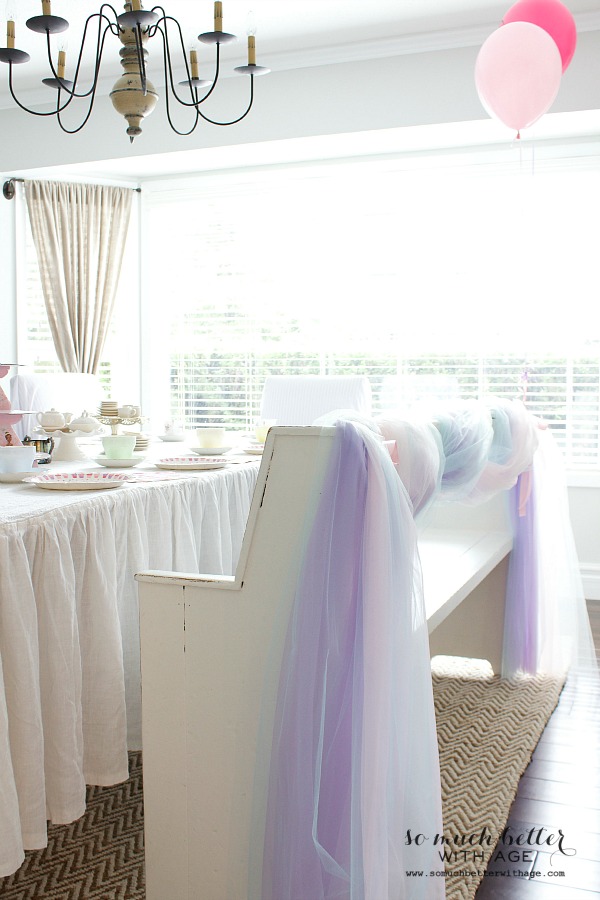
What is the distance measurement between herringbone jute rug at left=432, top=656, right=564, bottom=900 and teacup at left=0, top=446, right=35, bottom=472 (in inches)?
47.7

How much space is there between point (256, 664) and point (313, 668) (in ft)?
0.46

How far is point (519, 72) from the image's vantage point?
2.93 m

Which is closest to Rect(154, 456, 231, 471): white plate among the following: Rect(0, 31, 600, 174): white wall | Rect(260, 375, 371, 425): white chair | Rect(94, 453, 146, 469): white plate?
Rect(94, 453, 146, 469): white plate

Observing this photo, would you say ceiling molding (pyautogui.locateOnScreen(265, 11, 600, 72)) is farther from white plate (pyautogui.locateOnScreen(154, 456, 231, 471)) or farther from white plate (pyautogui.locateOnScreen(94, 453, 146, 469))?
white plate (pyautogui.locateOnScreen(94, 453, 146, 469))

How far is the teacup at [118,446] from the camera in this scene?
220 centimetres

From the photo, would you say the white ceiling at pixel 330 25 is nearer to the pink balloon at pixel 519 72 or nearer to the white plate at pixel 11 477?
the pink balloon at pixel 519 72

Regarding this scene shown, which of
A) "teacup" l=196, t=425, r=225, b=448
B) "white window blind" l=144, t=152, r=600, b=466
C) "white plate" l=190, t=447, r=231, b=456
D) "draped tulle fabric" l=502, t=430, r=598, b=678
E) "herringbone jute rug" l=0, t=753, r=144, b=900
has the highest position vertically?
"white window blind" l=144, t=152, r=600, b=466

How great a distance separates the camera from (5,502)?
1653 millimetres

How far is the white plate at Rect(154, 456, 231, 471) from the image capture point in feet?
7.16

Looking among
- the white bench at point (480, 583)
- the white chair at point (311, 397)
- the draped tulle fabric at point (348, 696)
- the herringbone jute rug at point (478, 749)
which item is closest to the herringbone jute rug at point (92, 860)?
the draped tulle fabric at point (348, 696)

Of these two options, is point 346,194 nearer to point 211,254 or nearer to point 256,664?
point 211,254

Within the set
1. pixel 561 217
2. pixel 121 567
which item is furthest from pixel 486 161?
pixel 121 567

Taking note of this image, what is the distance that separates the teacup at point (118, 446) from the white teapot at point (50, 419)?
0.29m

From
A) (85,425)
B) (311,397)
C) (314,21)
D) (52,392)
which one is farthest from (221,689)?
(314,21)
